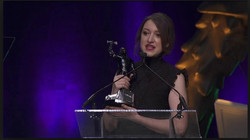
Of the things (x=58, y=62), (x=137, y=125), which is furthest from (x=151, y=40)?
(x=58, y=62)

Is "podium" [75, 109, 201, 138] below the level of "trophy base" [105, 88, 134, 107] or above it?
below

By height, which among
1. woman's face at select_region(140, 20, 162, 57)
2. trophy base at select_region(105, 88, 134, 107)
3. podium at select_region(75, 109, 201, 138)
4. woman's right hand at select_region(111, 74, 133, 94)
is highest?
woman's face at select_region(140, 20, 162, 57)

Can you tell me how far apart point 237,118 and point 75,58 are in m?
1.60

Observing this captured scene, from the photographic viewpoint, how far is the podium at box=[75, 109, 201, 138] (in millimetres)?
1048

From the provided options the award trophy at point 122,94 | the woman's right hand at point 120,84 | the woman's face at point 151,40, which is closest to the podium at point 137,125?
the award trophy at point 122,94

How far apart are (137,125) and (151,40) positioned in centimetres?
70

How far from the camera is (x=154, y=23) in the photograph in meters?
1.70

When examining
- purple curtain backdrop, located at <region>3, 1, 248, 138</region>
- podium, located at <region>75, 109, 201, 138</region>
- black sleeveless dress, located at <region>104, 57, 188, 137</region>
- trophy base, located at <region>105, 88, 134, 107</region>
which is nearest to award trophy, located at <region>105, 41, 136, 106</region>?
trophy base, located at <region>105, 88, 134, 107</region>

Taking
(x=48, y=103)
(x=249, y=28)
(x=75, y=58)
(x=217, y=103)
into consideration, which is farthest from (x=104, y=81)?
(x=217, y=103)

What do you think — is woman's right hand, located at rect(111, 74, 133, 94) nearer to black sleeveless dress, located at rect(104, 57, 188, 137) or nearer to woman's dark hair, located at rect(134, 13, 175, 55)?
black sleeveless dress, located at rect(104, 57, 188, 137)

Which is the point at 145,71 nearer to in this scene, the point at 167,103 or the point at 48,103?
the point at 167,103

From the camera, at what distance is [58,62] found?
2.84 m

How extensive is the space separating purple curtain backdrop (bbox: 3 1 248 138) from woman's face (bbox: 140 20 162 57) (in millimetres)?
1154

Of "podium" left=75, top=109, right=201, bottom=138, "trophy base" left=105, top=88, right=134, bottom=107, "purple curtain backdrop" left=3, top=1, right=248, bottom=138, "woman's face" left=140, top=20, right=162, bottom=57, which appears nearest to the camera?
"podium" left=75, top=109, right=201, bottom=138
